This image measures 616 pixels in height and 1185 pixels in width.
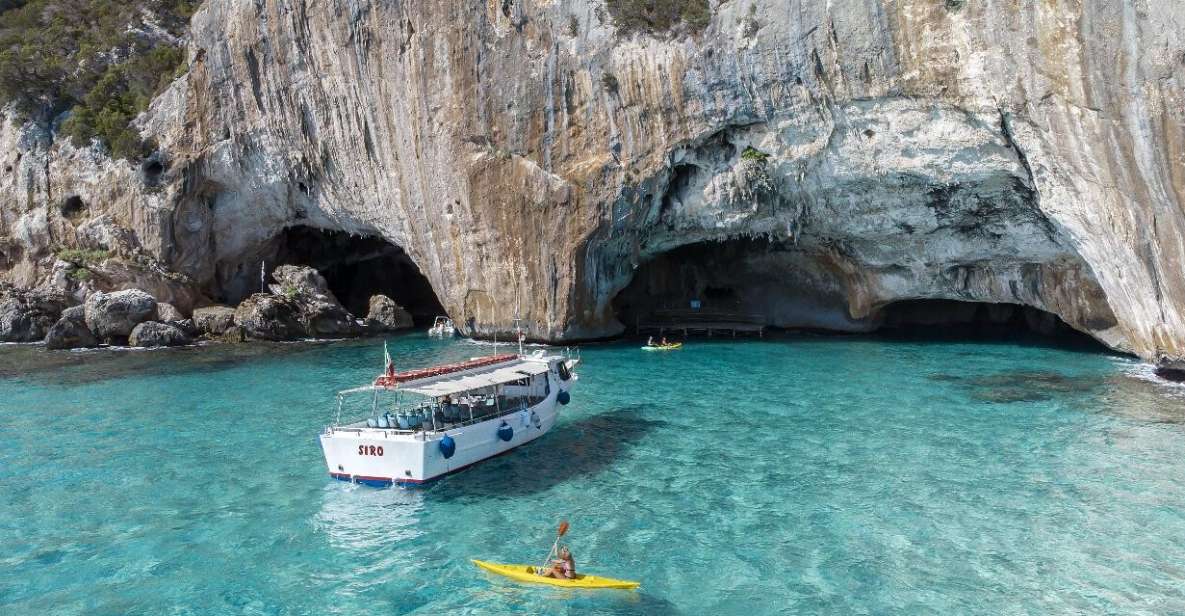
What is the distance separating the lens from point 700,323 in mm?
36188

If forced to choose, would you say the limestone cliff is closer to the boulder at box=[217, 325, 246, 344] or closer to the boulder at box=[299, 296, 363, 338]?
the boulder at box=[299, 296, 363, 338]

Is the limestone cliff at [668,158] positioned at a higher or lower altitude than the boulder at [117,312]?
higher

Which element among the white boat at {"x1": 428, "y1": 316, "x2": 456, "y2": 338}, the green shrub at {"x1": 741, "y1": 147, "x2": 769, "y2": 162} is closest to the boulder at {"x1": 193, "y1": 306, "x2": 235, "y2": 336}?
the white boat at {"x1": 428, "y1": 316, "x2": 456, "y2": 338}

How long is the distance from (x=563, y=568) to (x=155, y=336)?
A: 97.3ft

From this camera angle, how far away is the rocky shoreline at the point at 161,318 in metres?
33.8

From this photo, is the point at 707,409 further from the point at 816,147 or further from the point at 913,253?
the point at 913,253

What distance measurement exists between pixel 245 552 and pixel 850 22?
20.8m

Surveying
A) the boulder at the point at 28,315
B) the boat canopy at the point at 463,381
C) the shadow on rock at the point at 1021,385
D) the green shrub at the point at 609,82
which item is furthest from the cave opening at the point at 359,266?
the shadow on rock at the point at 1021,385

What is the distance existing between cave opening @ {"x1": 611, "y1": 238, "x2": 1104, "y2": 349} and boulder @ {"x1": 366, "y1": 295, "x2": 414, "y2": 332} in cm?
1091

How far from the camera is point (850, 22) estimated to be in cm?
2308

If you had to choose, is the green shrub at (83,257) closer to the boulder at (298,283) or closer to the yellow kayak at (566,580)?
the boulder at (298,283)

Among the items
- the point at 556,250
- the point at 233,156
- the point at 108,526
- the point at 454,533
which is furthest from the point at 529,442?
the point at 233,156

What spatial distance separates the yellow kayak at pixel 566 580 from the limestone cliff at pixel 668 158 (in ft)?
53.6

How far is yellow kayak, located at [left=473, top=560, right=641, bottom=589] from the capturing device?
10445 millimetres
